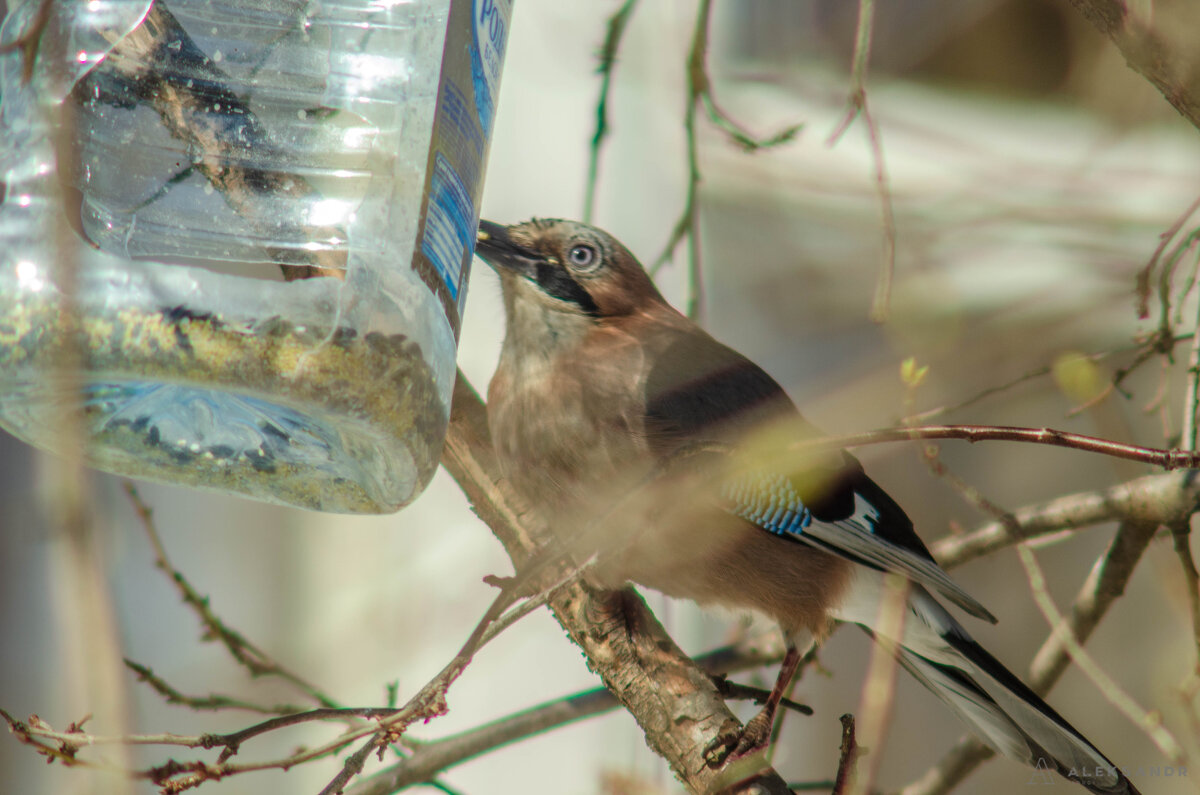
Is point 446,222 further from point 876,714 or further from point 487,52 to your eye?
point 876,714

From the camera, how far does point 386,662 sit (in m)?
3.22

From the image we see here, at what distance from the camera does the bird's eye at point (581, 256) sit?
243cm

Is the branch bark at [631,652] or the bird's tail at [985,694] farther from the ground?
the branch bark at [631,652]

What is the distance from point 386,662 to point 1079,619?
1920mm

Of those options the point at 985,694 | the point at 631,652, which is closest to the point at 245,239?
the point at 631,652

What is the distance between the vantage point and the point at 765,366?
4266 mm

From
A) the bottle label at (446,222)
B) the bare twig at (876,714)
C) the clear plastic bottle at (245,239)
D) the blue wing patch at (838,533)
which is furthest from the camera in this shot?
the blue wing patch at (838,533)

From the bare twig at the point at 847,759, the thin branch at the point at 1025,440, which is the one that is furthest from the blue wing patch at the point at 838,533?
the thin branch at the point at 1025,440

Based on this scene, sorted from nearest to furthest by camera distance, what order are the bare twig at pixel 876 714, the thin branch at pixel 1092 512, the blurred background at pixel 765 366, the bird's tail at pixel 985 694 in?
the bare twig at pixel 876 714 → the thin branch at pixel 1092 512 → the bird's tail at pixel 985 694 → the blurred background at pixel 765 366

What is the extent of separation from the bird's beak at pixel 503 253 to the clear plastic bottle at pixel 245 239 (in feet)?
2.00

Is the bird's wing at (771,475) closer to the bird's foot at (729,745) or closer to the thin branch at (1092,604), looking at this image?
the thin branch at (1092,604)

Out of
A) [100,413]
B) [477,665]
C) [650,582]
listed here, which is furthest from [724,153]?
[477,665]

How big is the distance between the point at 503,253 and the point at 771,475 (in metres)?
0.75

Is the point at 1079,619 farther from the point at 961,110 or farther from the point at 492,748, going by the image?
the point at 961,110
